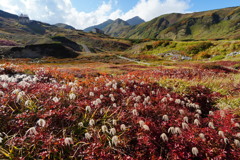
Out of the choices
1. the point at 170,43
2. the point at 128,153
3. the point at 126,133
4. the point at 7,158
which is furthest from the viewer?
the point at 170,43

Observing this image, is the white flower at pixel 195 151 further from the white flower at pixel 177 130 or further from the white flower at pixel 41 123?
the white flower at pixel 41 123

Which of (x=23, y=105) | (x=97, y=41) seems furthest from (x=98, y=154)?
(x=97, y=41)

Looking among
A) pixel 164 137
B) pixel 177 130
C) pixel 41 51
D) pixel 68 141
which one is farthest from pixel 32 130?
pixel 41 51

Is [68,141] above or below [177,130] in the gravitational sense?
above

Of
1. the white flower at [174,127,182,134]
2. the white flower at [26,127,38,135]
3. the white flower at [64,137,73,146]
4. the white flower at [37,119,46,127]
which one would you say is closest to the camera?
the white flower at [64,137,73,146]

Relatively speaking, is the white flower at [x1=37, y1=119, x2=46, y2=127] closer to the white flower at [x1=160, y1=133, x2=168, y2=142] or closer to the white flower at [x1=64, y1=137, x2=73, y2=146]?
the white flower at [x1=64, y1=137, x2=73, y2=146]

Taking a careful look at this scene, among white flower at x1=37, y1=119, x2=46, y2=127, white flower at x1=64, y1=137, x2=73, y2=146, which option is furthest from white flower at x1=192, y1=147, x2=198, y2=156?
white flower at x1=37, y1=119, x2=46, y2=127

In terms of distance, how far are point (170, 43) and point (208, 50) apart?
88.2 feet

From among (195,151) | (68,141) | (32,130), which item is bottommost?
(195,151)

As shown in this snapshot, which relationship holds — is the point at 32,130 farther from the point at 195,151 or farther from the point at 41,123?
the point at 195,151

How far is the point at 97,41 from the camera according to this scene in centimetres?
15712

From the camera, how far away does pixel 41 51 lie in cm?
7362

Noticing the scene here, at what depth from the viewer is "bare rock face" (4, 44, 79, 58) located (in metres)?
65.0

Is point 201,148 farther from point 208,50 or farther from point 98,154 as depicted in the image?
point 208,50
